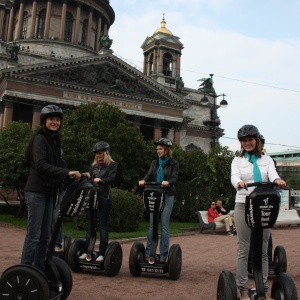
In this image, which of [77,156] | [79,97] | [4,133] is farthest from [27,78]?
[77,156]

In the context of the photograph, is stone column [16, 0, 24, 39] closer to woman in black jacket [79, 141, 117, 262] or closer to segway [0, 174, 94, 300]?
woman in black jacket [79, 141, 117, 262]

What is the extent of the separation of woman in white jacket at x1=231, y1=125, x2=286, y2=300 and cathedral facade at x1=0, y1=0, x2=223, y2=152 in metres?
27.4

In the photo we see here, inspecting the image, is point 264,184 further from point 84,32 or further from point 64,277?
point 84,32

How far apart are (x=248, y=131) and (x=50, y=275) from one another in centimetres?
266

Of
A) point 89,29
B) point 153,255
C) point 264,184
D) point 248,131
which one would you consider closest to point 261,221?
point 264,184

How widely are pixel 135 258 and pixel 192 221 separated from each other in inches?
555

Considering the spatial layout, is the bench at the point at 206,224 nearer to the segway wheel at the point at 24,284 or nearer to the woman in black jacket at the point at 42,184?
the woman in black jacket at the point at 42,184

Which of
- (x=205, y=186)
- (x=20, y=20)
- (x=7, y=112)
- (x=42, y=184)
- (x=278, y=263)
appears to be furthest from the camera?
(x=20, y=20)

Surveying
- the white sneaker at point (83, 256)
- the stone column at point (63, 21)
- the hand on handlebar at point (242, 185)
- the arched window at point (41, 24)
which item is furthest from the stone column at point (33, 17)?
the hand on handlebar at point (242, 185)

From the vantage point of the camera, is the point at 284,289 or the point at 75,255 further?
the point at 75,255

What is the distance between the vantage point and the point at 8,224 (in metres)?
16.6

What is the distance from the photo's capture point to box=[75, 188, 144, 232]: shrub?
13.1 m

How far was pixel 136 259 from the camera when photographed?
239 inches

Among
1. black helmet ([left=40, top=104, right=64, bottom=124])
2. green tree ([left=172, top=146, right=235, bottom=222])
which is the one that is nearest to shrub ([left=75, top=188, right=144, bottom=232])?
green tree ([left=172, top=146, right=235, bottom=222])
